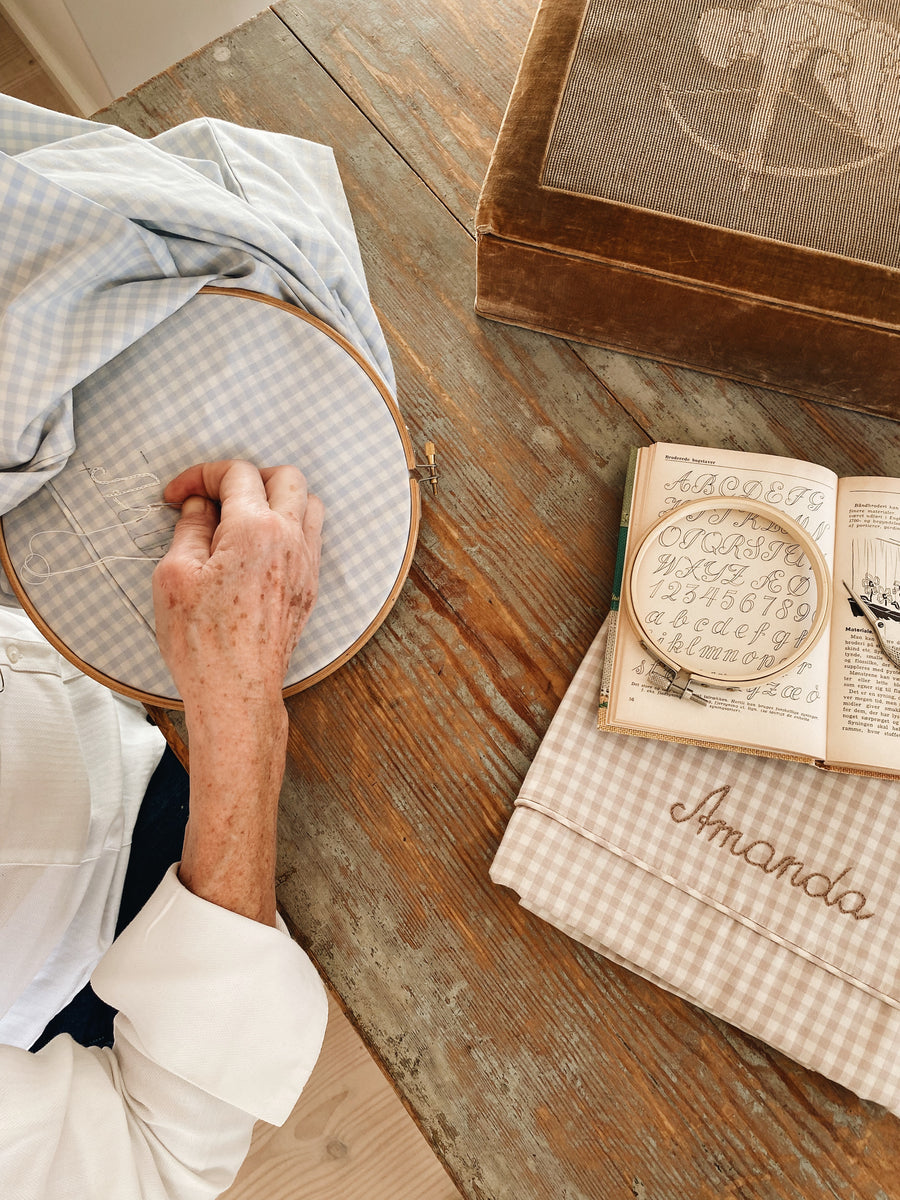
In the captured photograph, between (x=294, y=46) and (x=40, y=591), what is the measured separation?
772 millimetres

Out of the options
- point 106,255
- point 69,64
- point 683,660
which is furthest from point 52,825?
point 69,64

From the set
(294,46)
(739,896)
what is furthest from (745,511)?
(294,46)

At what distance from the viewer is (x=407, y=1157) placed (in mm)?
1419

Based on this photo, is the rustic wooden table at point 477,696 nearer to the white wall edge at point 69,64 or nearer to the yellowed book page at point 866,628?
the yellowed book page at point 866,628

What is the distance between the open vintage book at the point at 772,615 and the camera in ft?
2.21

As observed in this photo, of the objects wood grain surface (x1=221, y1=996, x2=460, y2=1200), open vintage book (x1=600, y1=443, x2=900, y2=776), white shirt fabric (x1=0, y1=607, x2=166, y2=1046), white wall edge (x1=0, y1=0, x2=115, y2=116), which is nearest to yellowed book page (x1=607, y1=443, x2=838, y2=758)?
open vintage book (x1=600, y1=443, x2=900, y2=776)

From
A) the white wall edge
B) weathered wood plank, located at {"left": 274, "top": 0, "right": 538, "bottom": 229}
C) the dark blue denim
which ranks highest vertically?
the white wall edge

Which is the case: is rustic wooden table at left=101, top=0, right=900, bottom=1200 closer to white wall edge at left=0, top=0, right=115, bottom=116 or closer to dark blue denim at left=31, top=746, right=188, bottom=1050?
dark blue denim at left=31, top=746, right=188, bottom=1050

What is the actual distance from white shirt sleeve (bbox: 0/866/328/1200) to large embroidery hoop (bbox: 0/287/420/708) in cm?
22

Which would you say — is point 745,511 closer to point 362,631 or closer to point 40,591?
point 362,631

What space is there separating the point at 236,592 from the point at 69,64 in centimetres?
214

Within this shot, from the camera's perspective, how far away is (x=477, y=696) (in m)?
0.76

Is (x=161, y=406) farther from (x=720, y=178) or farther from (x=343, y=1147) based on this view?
(x=343, y=1147)

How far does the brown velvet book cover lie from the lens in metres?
0.72
